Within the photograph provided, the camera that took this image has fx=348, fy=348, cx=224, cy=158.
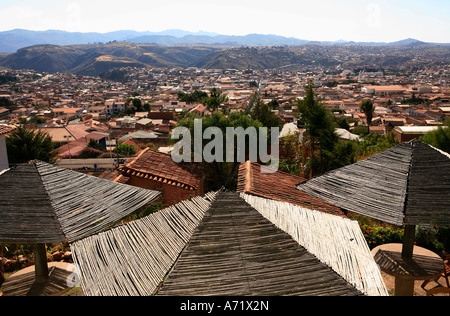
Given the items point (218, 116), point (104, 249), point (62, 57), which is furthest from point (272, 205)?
point (62, 57)

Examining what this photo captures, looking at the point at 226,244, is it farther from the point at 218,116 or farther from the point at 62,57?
the point at 62,57

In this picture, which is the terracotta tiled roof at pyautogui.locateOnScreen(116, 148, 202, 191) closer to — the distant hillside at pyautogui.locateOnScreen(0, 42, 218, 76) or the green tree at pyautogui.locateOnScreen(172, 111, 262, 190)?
the green tree at pyautogui.locateOnScreen(172, 111, 262, 190)

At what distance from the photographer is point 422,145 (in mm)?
5297

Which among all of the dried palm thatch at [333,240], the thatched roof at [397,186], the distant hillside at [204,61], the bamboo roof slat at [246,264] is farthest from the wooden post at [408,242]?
the distant hillside at [204,61]

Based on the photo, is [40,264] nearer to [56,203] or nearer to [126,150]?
→ [56,203]

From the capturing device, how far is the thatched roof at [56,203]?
4.30m

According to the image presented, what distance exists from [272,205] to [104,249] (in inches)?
75.6

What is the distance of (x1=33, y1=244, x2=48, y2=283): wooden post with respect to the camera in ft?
16.5

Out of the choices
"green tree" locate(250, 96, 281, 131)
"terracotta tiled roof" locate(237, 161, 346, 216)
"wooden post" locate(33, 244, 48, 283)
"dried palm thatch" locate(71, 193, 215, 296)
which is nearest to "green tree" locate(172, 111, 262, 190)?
"terracotta tiled roof" locate(237, 161, 346, 216)

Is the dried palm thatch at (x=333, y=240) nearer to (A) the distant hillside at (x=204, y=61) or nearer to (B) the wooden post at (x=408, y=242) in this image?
(B) the wooden post at (x=408, y=242)

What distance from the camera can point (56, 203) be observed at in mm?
4715

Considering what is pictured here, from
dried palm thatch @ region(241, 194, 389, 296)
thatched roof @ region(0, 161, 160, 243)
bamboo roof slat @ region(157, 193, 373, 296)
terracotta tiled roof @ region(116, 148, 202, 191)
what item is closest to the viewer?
bamboo roof slat @ region(157, 193, 373, 296)

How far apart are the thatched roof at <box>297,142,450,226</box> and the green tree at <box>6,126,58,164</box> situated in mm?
14062

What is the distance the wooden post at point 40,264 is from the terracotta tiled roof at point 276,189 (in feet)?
10.8
